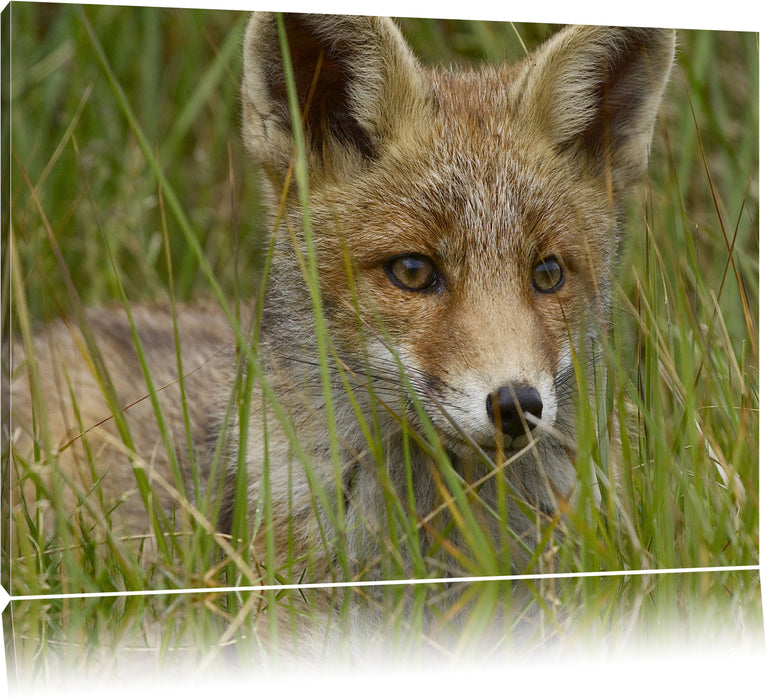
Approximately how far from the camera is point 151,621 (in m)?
3.51

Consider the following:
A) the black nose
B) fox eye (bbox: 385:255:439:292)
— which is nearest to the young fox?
fox eye (bbox: 385:255:439:292)

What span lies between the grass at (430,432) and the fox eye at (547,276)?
0.35 metres

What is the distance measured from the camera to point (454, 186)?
12.3 feet

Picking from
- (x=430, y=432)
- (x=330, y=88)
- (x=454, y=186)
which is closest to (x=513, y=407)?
(x=430, y=432)

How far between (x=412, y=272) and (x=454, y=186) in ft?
1.09

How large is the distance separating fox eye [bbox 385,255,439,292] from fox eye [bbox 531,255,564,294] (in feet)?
1.13

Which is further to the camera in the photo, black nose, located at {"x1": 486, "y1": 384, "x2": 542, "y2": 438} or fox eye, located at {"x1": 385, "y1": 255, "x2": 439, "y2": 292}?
fox eye, located at {"x1": 385, "y1": 255, "x2": 439, "y2": 292}

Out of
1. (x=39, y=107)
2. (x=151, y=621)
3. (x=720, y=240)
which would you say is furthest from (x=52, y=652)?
(x=720, y=240)

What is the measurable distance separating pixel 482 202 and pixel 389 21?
0.65 m

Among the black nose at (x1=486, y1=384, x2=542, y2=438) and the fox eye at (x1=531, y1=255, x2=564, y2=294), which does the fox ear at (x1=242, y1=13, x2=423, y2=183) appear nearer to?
the fox eye at (x1=531, y1=255, x2=564, y2=294)

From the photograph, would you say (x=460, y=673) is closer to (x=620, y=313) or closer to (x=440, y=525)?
(x=440, y=525)

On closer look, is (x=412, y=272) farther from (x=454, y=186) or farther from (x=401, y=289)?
(x=454, y=186)

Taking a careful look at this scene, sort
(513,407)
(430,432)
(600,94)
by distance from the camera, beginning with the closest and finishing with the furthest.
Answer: (513,407) < (430,432) < (600,94)

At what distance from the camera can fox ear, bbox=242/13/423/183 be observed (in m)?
3.67
